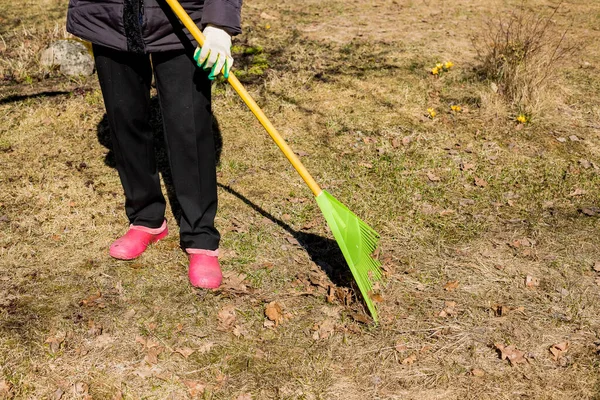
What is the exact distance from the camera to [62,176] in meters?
4.68

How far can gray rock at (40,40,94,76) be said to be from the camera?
5.98m

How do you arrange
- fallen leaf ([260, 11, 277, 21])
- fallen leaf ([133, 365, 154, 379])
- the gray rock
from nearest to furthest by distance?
fallen leaf ([133, 365, 154, 379]), the gray rock, fallen leaf ([260, 11, 277, 21])

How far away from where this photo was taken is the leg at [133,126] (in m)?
3.12

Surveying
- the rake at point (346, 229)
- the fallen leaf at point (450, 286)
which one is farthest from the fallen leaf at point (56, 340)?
the fallen leaf at point (450, 286)

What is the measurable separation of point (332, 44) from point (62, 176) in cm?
358

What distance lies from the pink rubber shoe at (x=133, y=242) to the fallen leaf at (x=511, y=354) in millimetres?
2226

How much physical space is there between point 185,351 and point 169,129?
47.3 inches

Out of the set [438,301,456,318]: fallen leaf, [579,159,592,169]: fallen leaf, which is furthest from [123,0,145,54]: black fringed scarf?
[579,159,592,169]: fallen leaf

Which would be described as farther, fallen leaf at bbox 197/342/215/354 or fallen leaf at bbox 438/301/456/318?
fallen leaf at bbox 438/301/456/318

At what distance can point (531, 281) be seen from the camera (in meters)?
3.69

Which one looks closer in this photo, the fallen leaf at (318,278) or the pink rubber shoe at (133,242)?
the fallen leaf at (318,278)

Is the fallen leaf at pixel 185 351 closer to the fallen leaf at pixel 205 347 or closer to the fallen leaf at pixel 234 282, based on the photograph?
the fallen leaf at pixel 205 347

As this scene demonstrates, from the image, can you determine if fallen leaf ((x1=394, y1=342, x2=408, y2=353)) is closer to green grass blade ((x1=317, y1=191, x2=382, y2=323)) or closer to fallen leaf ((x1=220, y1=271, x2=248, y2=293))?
green grass blade ((x1=317, y1=191, x2=382, y2=323))

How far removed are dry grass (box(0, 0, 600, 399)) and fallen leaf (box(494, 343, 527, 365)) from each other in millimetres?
39
